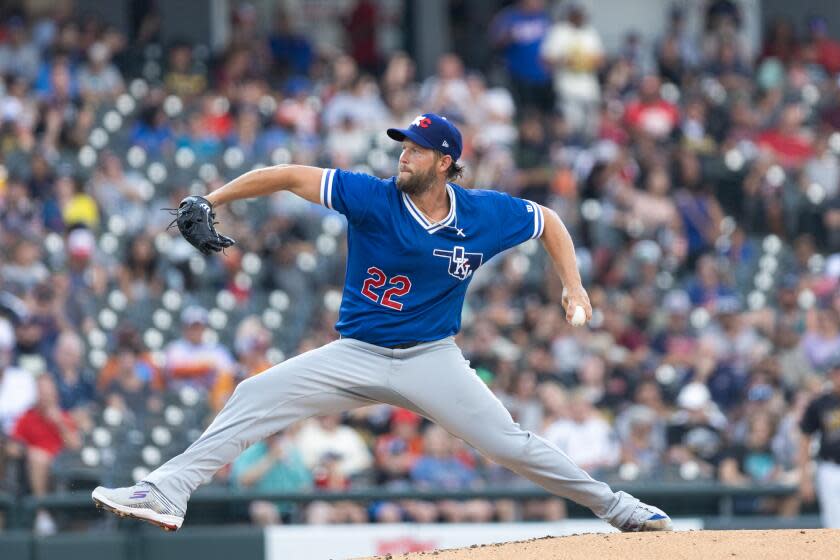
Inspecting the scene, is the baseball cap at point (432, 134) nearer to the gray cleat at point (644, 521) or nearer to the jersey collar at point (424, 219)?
the jersey collar at point (424, 219)

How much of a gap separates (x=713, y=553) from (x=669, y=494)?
413 centimetres

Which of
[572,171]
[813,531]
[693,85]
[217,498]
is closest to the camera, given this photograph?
[813,531]

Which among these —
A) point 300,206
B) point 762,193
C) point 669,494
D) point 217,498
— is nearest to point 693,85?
point 762,193

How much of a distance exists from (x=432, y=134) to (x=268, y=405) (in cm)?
126

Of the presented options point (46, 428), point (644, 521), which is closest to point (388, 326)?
point (644, 521)

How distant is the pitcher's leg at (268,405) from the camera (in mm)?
6406

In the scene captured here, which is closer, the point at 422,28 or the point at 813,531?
the point at 813,531

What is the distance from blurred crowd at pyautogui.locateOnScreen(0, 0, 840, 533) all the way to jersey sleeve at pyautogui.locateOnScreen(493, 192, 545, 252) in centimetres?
406

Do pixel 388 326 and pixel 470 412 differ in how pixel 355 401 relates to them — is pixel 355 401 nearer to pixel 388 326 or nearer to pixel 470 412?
pixel 388 326

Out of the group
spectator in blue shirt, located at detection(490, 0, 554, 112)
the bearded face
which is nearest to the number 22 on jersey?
the bearded face

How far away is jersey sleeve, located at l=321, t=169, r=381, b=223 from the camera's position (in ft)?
21.1

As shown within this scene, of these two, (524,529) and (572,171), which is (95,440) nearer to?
(524,529)

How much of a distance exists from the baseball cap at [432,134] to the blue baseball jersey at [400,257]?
197mm

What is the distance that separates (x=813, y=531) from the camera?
275 inches
